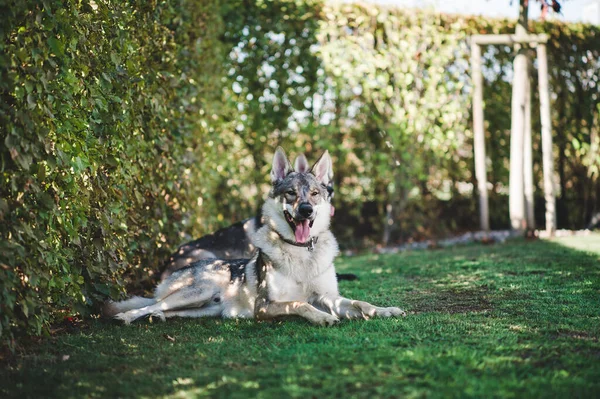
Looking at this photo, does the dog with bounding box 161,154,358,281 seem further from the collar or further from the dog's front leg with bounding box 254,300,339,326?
the dog's front leg with bounding box 254,300,339,326

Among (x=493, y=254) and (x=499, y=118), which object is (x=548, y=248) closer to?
(x=493, y=254)

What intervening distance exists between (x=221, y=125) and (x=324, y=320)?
508cm

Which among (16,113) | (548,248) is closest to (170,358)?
(16,113)

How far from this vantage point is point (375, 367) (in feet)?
9.37

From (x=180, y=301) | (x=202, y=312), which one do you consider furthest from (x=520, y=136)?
(x=180, y=301)

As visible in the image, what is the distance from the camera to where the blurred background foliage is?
3.36 m

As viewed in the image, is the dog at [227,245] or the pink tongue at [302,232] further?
the dog at [227,245]

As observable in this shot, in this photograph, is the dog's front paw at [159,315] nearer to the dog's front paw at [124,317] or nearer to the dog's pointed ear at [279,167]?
the dog's front paw at [124,317]

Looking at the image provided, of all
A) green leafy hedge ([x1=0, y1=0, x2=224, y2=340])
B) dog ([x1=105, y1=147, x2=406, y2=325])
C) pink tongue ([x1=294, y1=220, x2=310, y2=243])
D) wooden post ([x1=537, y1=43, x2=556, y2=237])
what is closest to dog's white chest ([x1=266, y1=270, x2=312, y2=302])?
dog ([x1=105, y1=147, x2=406, y2=325])

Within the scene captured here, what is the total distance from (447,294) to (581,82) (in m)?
8.05

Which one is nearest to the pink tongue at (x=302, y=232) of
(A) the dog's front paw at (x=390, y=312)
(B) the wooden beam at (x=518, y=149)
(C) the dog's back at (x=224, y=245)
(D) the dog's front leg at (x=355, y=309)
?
(D) the dog's front leg at (x=355, y=309)

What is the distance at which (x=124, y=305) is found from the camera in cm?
445

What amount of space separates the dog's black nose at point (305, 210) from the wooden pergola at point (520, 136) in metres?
6.08

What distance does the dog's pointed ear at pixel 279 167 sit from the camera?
496cm
